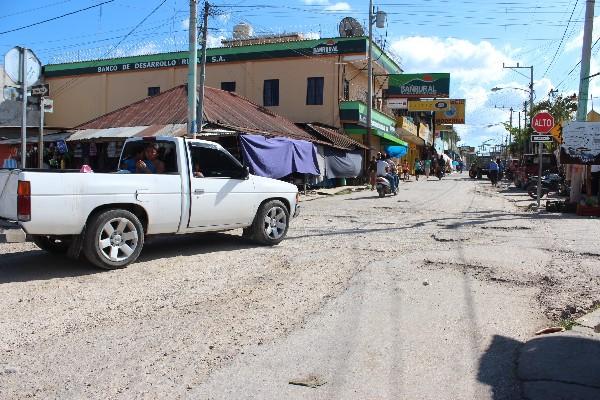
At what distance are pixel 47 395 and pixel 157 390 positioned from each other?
706 millimetres

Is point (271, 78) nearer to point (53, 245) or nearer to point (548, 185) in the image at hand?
point (548, 185)

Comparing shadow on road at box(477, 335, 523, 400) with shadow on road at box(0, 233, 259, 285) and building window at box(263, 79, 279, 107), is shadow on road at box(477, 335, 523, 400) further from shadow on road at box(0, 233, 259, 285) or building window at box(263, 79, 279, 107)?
building window at box(263, 79, 279, 107)

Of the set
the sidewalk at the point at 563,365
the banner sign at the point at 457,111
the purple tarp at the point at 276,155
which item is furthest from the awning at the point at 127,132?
the banner sign at the point at 457,111

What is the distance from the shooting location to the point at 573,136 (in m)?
15.4

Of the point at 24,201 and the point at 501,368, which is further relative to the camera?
the point at 24,201

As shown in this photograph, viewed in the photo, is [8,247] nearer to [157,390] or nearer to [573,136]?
[157,390]

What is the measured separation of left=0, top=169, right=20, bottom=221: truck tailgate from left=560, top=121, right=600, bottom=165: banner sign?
13.9 metres

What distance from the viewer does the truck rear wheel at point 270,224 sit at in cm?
920

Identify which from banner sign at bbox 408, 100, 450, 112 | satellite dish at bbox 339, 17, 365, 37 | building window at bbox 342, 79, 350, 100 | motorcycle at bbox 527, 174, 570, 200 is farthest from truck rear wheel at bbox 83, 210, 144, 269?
banner sign at bbox 408, 100, 450, 112

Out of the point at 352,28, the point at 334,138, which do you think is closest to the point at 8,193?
the point at 334,138

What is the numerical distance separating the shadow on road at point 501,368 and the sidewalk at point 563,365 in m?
0.06

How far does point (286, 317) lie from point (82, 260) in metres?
3.65

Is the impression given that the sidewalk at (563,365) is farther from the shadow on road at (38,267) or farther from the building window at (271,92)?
the building window at (271,92)

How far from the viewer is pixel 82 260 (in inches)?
304
